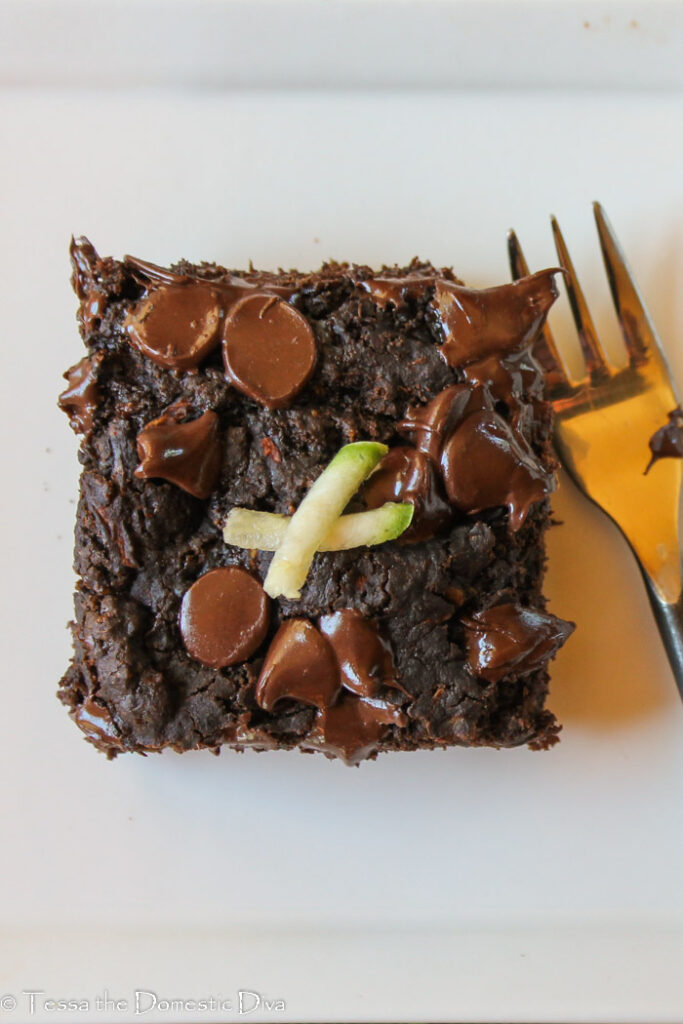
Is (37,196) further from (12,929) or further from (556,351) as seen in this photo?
(12,929)

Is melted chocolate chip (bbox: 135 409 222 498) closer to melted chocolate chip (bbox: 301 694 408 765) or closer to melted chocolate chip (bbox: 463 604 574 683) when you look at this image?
melted chocolate chip (bbox: 301 694 408 765)

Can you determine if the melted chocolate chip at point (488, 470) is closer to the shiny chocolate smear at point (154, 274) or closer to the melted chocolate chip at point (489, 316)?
the melted chocolate chip at point (489, 316)

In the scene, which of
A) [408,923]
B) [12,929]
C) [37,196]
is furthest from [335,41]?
[12,929]

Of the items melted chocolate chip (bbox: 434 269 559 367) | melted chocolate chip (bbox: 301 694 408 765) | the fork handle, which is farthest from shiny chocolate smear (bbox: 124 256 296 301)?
the fork handle

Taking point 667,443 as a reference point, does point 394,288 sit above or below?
above

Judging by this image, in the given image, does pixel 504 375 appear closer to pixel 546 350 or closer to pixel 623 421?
pixel 546 350

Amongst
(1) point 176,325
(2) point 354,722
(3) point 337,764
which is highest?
(1) point 176,325

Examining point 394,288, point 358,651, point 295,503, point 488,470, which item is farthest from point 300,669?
point 394,288
